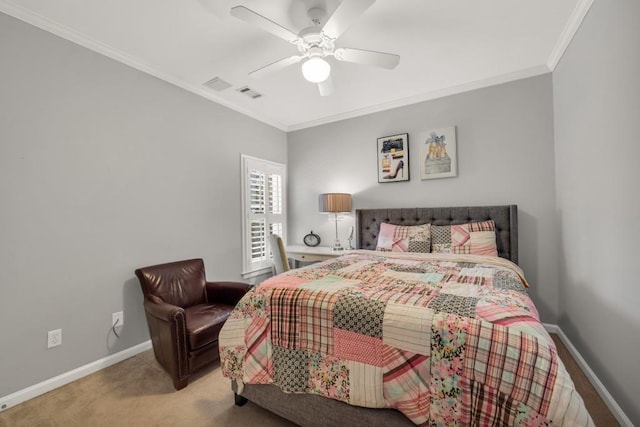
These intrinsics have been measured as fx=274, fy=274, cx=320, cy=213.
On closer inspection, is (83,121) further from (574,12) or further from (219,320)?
(574,12)

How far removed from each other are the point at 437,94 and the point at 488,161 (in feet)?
3.20

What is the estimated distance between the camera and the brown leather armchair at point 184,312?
1.95m

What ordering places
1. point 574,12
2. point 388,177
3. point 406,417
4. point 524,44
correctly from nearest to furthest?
point 406,417
point 574,12
point 524,44
point 388,177

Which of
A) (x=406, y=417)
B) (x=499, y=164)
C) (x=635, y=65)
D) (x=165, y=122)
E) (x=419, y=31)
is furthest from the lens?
(x=499, y=164)

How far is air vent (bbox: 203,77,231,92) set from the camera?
9.47 ft

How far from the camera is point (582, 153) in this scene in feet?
6.79

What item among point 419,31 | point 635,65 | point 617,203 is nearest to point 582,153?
point 617,203

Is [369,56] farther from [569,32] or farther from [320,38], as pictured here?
[569,32]

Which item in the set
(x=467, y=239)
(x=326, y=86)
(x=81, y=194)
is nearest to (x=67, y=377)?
(x=81, y=194)

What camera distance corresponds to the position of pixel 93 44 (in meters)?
2.22

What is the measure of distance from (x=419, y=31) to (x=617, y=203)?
1.77 m

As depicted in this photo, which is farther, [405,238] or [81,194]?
[405,238]

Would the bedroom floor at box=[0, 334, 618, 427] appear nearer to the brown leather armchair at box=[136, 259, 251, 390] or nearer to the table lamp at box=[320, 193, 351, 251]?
the brown leather armchair at box=[136, 259, 251, 390]

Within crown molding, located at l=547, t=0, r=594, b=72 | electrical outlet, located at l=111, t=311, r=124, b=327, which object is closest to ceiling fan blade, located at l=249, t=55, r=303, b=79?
crown molding, located at l=547, t=0, r=594, b=72
